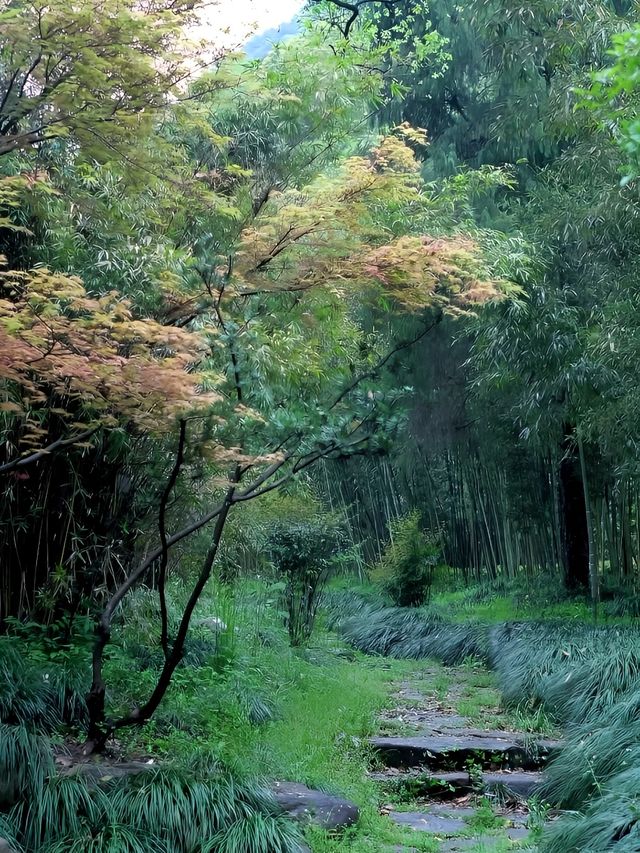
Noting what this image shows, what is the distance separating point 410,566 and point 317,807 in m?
7.26

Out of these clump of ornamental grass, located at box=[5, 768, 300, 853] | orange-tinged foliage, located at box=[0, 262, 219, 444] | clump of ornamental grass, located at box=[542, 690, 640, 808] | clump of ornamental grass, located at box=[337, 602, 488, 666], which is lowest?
clump of ornamental grass, located at box=[337, 602, 488, 666]

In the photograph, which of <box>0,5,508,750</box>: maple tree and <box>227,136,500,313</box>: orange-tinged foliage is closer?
<box>0,5,508,750</box>: maple tree

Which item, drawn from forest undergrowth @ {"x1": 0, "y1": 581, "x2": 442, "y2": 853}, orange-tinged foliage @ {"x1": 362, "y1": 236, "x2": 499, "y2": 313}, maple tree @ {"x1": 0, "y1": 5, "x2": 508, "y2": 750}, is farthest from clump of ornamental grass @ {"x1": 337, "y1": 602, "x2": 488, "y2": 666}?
orange-tinged foliage @ {"x1": 362, "y1": 236, "x2": 499, "y2": 313}

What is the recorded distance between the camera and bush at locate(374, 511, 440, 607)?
11.3 m

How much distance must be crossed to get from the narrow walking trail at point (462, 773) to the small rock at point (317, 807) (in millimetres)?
302

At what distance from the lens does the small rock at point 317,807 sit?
13.3 ft

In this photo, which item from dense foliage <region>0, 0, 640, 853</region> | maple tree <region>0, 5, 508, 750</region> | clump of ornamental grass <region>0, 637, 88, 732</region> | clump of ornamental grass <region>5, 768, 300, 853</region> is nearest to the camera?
clump of ornamental grass <region>5, 768, 300, 853</region>

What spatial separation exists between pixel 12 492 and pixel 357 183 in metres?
2.94

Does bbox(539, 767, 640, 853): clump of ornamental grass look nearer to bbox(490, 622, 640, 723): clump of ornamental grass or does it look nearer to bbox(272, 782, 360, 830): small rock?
bbox(272, 782, 360, 830): small rock

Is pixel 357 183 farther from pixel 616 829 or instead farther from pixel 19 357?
pixel 616 829

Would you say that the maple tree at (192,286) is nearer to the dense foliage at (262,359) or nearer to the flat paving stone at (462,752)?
the dense foliage at (262,359)

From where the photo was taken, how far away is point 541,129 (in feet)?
29.5

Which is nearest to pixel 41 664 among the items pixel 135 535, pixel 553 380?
pixel 135 535

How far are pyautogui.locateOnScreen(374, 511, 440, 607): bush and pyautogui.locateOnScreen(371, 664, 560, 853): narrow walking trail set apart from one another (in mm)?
4401
